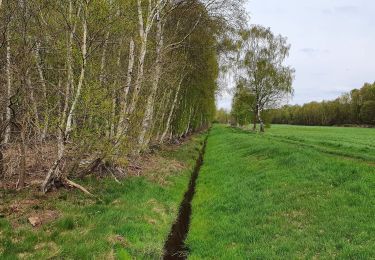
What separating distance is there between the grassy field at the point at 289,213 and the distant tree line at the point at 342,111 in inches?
2820

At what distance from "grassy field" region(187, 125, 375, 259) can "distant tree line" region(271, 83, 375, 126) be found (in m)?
71.6

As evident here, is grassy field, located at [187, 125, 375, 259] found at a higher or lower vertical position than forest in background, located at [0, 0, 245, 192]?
lower

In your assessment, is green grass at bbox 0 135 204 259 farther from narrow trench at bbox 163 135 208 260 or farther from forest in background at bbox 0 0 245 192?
forest in background at bbox 0 0 245 192

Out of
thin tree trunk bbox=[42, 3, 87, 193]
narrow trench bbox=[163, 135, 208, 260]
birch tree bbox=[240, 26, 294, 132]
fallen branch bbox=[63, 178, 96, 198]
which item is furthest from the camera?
birch tree bbox=[240, 26, 294, 132]

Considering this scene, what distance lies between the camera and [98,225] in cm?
1180

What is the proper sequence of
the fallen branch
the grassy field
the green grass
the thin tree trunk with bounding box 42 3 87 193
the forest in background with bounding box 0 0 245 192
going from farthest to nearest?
the fallen branch, the forest in background with bounding box 0 0 245 192, the thin tree trunk with bounding box 42 3 87 193, the grassy field, the green grass

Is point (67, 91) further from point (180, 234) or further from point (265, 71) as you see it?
point (265, 71)

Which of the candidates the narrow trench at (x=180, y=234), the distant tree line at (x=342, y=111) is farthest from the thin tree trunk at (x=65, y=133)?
the distant tree line at (x=342, y=111)

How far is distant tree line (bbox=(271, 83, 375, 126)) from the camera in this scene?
103 meters

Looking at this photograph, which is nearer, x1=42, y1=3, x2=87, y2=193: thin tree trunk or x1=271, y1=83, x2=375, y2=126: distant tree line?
x1=42, y1=3, x2=87, y2=193: thin tree trunk

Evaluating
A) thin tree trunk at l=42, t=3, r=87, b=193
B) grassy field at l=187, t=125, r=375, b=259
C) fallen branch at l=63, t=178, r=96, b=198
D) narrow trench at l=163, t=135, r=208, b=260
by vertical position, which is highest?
thin tree trunk at l=42, t=3, r=87, b=193

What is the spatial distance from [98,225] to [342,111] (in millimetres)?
121905

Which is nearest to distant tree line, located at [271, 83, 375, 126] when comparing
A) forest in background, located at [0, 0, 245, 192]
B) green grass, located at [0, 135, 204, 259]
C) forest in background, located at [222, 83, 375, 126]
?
forest in background, located at [222, 83, 375, 126]

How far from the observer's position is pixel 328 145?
107 ft
